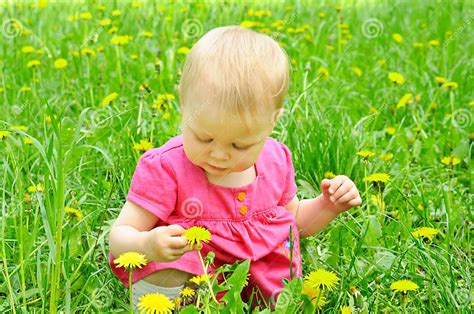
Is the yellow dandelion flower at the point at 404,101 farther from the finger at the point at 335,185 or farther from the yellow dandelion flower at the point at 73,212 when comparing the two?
the yellow dandelion flower at the point at 73,212

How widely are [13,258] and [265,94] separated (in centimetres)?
80

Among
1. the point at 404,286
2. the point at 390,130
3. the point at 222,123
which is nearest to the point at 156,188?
the point at 222,123

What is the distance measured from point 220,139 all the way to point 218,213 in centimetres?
23

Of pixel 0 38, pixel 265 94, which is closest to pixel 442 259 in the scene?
pixel 265 94

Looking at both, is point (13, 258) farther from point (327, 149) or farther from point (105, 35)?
point (105, 35)

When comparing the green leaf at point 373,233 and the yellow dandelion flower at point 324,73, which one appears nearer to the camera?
the green leaf at point 373,233

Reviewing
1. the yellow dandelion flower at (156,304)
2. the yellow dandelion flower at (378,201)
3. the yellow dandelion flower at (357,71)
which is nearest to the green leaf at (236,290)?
the yellow dandelion flower at (156,304)

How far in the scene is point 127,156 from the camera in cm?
247

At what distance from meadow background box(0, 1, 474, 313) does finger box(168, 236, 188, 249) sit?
23cm

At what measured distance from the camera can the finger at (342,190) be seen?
1938 millimetres

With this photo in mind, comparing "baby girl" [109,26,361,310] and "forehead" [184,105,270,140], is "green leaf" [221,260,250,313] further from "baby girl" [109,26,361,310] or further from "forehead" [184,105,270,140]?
"forehead" [184,105,270,140]

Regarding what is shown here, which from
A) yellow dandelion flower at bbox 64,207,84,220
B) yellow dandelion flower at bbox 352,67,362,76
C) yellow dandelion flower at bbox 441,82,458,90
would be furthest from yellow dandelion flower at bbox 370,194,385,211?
yellow dandelion flower at bbox 352,67,362,76

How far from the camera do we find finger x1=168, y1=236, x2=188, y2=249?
62.8 inches

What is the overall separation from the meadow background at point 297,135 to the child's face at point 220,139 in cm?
24
